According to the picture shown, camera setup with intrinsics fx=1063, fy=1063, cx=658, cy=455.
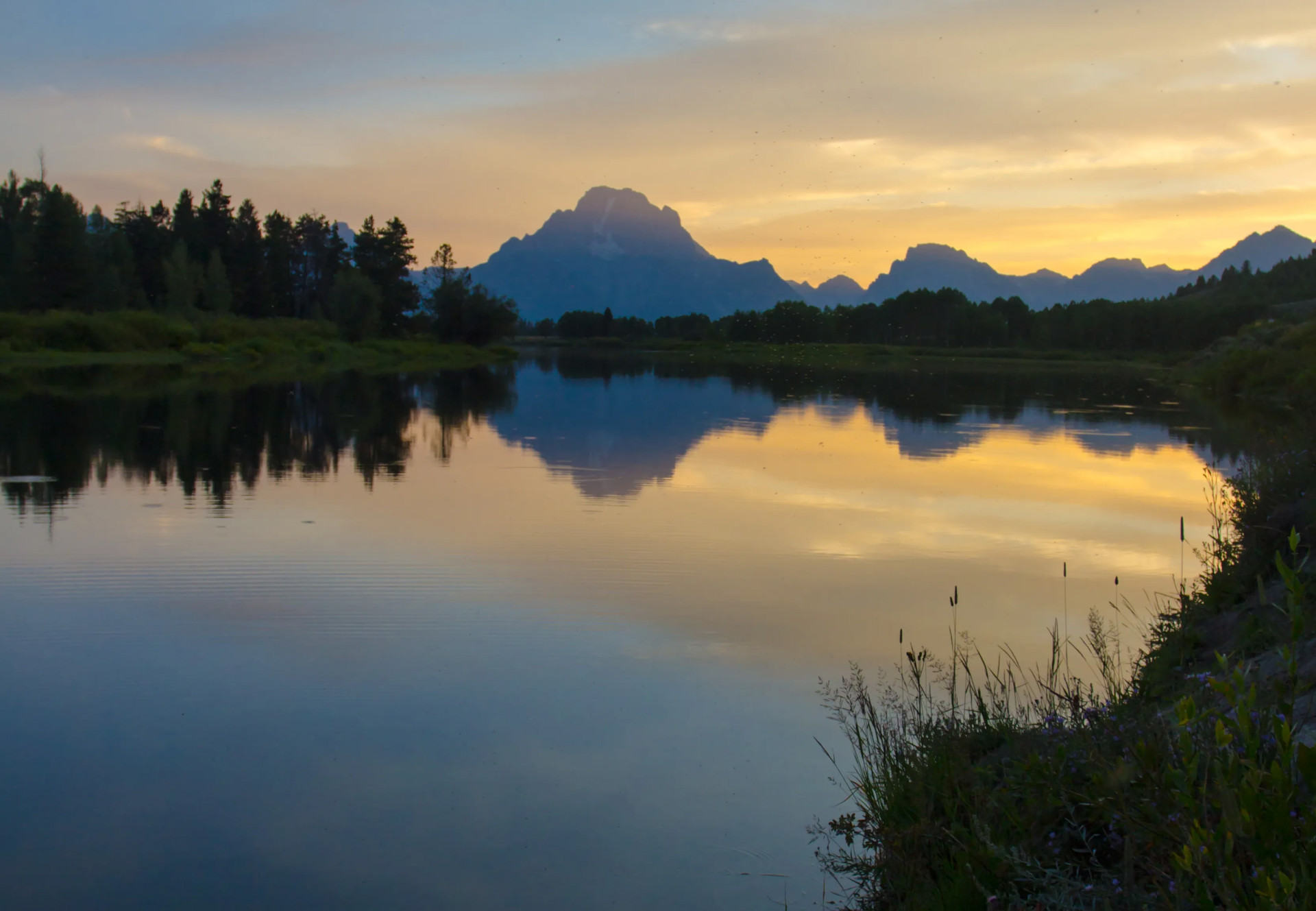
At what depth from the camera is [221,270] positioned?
74.4 m

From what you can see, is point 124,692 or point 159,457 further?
point 159,457

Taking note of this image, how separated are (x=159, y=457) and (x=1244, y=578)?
48.5 feet

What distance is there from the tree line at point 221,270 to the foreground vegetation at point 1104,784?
65528 millimetres

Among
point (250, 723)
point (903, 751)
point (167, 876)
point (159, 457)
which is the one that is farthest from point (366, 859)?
point (159, 457)

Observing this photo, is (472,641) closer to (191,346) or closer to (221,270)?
(191,346)

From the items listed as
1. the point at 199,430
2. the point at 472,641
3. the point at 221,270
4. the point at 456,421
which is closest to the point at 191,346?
the point at 221,270

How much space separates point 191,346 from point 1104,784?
5812 cm

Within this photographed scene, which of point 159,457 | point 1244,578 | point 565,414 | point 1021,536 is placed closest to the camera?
point 1244,578

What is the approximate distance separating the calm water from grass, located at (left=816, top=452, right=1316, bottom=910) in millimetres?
501

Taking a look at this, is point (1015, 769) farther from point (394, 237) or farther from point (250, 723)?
point (394, 237)

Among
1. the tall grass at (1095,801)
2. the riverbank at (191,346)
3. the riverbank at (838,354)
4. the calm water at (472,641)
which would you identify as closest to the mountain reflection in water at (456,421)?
the calm water at (472,641)

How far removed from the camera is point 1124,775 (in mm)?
3230

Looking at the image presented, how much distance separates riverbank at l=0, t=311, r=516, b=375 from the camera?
47.6m

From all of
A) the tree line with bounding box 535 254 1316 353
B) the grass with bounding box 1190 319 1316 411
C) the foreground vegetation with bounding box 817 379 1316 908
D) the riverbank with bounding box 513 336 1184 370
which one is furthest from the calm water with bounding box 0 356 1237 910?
the tree line with bounding box 535 254 1316 353
